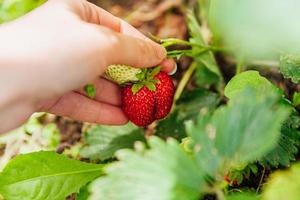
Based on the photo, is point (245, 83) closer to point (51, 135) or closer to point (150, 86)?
point (150, 86)

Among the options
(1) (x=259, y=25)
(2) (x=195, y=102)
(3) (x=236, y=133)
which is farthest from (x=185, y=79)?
(3) (x=236, y=133)

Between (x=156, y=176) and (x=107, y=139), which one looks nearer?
(x=156, y=176)

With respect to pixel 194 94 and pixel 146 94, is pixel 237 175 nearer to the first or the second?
pixel 146 94

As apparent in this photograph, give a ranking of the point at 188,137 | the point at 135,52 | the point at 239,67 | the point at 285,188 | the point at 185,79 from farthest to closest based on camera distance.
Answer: the point at 185,79 < the point at 239,67 < the point at 188,137 < the point at 135,52 < the point at 285,188

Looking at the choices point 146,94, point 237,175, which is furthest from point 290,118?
point 146,94

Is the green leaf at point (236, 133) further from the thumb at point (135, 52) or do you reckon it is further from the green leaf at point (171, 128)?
the green leaf at point (171, 128)

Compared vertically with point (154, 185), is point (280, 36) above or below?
above
